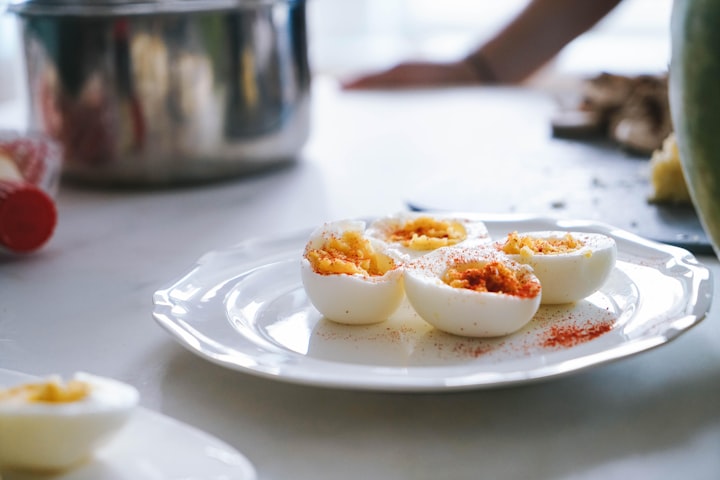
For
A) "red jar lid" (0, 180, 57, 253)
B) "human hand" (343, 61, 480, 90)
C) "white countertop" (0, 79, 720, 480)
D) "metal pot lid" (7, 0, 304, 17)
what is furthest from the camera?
"human hand" (343, 61, 480, 90)

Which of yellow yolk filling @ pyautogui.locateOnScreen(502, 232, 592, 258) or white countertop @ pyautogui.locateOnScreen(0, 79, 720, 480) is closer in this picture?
white countertop @ pyautogui.locateOnScreen(0, 79, 720, 480)

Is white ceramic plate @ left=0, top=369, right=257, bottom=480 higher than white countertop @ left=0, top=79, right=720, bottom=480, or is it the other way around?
white ceramic plate @ left=0, top=369, right=257, bottom=480

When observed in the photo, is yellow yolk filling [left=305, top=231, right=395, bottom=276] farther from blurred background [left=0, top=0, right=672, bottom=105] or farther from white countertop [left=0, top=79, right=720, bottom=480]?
blurred background [left=0, top=0, right=672, bottom=105]

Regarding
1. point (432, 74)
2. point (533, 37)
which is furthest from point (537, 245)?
point (432, 74)

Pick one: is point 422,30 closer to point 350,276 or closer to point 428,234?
point 428,234

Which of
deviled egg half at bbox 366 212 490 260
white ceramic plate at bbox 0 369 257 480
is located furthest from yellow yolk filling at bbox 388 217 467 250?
white ceramic plate at bbox 0 369 257 480

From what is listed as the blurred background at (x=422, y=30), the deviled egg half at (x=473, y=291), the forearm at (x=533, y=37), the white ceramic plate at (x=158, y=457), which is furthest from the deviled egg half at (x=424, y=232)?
the blurred background at (x=422, y=30)

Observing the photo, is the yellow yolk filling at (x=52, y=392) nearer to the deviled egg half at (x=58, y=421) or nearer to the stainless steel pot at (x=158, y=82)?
the deviled egg half at (x=58, y=421)
